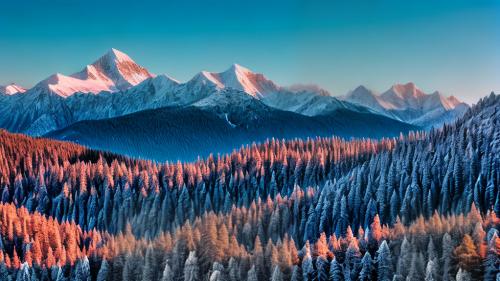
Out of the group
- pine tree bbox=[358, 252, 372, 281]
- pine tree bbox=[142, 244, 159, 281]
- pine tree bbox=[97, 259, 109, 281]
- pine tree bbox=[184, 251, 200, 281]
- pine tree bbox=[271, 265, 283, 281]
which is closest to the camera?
pine tree bbox=[271, 265, 283, 281]

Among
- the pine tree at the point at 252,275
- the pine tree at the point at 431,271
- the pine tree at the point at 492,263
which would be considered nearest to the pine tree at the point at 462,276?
the pine tree at the point at 492,263

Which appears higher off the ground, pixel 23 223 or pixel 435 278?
pixel 23 223

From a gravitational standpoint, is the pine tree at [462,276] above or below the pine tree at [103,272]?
above

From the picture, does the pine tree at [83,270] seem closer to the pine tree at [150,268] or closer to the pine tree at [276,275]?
the pine tree at [150,268]

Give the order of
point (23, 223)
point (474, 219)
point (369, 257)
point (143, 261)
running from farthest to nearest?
point (23, 223)
point (143, 261)
point (474, 219)
point (369, 257)

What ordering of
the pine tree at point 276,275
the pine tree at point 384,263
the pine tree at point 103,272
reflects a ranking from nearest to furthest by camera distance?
the pine tree at point 384,263 → the pine tree at point 276,275 → the pine tree at point 103,272

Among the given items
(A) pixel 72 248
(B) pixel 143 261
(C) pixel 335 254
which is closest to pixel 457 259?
(C) pixel 335 254

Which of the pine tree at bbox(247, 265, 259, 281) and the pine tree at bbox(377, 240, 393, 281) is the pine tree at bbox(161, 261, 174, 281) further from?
the pine tree at bbox(377, 240, 393, 281)

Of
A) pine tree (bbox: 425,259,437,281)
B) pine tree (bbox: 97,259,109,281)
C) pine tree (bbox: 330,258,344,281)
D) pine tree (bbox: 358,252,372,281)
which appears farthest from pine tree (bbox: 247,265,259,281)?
pine tree (bbox: 97,259,109,281)

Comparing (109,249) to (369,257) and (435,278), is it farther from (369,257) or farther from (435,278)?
(435,278)

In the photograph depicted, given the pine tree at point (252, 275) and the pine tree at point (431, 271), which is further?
the pine tree at point (252, 275)

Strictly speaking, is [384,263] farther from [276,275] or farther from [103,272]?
[103,272]
